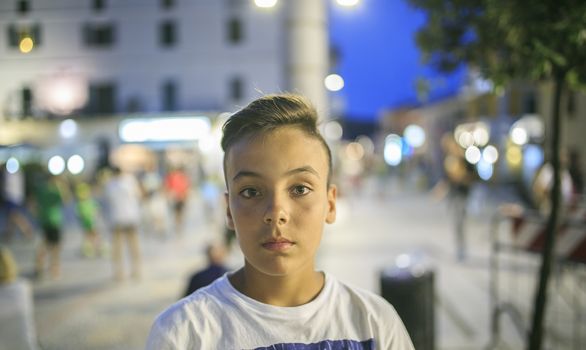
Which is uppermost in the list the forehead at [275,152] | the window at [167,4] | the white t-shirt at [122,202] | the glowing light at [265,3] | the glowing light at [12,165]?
the window at [167,4]

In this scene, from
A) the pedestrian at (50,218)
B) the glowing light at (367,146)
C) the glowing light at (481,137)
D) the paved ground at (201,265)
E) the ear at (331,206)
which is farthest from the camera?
the glowing light at (367,146)

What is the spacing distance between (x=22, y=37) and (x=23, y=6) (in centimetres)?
38

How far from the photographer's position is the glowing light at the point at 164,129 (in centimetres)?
3008

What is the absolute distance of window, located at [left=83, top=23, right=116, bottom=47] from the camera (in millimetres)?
10359

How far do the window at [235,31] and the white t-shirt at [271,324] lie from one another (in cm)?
2762

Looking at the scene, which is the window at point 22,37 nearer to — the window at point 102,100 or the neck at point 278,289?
the neck at point 278,289

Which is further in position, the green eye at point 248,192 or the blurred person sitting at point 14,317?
the blurred person sitting at point 14,317

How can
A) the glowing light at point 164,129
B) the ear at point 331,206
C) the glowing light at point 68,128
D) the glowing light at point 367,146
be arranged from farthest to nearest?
1. the glowing light at point 367,146
2. the glowing light at point 164,129
3. the glowing light at point 68,128
4. the ear at point 331,206

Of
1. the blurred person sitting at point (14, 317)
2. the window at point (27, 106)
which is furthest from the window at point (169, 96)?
the blurred person sitting at point (14, 317)

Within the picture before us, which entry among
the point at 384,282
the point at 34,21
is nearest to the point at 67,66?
the point at 34,21

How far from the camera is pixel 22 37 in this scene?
7.14 metres

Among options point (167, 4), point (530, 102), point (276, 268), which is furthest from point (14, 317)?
point (530, 102)

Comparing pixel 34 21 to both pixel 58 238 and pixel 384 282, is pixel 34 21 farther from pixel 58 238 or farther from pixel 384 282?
pixel 384 282

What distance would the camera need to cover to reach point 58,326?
684 cm
